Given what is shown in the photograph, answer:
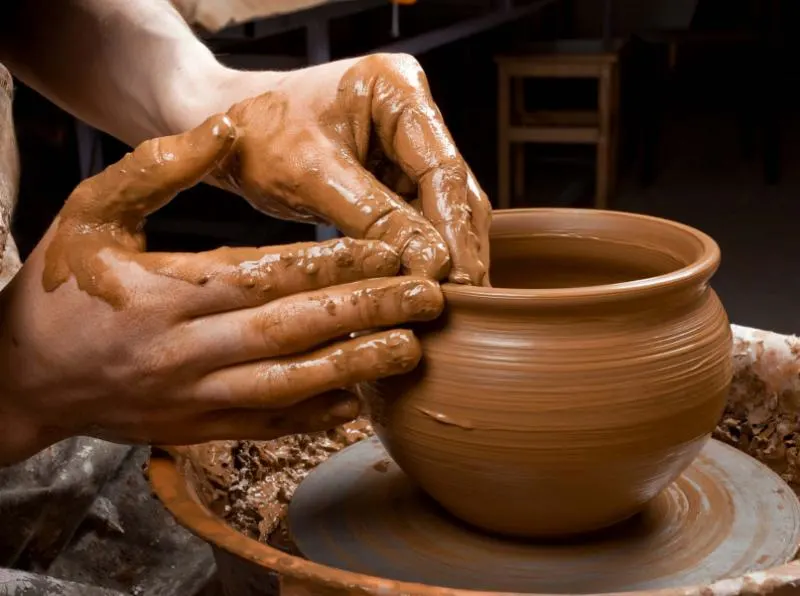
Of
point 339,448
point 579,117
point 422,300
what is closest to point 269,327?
point 422,300

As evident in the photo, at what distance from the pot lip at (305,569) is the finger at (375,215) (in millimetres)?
293

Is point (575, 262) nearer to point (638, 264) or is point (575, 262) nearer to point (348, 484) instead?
point (638, 264)

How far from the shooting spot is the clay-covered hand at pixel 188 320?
0.92 m

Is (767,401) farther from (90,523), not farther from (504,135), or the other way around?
(504,135)

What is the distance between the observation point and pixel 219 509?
1.23 m

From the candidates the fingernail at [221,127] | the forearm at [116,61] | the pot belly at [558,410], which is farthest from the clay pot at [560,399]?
the forearm at [116,61]

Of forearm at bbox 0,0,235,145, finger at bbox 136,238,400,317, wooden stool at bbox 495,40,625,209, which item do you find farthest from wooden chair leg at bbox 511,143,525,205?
finger at bbox 136,238,400,317

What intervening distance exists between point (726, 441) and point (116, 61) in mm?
1062

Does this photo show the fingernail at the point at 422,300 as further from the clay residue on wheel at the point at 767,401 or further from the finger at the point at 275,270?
the clay residue on wheel at the point at 767,401

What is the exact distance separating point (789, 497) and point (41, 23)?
1.28 meters

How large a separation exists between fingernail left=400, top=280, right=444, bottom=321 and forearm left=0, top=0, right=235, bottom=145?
0.57 metres

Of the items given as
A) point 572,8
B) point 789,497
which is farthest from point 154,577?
point 572,8

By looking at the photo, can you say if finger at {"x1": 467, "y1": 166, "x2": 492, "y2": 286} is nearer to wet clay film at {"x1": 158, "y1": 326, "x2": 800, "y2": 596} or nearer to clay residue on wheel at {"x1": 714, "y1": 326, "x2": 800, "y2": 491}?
wet clay film at {"x1": 158, "y1": 326, "x2": 800, "y2": 596}

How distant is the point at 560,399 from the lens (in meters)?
0.93
